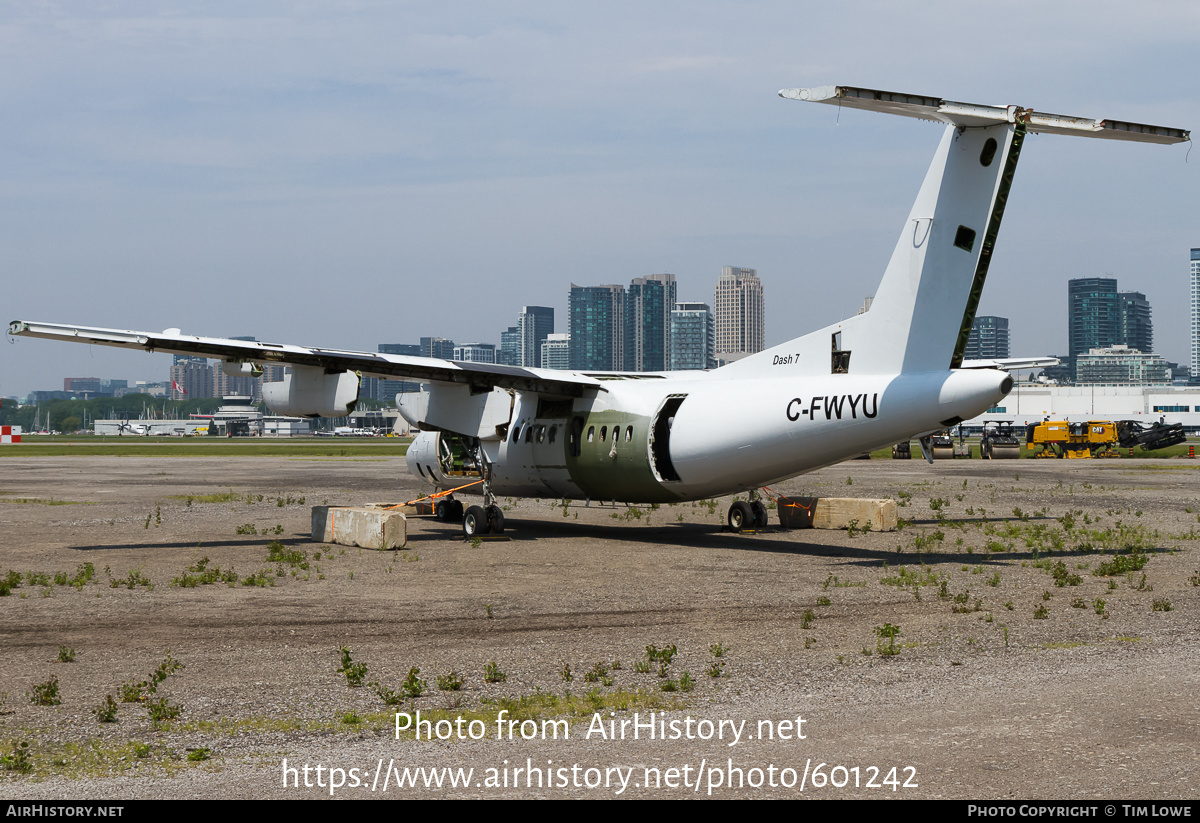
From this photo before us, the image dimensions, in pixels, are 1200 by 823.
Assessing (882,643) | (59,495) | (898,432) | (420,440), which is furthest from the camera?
(59,495)

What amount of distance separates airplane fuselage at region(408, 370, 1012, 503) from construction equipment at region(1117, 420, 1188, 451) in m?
67.5

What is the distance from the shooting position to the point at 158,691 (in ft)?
33.9

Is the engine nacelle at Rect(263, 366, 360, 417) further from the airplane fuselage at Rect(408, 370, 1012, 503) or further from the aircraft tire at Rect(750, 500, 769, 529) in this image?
the aircraft tire at Rect(750, 500, 769, 529)

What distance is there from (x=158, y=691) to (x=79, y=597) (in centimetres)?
712

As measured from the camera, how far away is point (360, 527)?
77.3 feet

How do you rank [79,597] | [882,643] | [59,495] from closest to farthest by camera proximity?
1. [882,643]
2. [79,597]
3. [59,495]

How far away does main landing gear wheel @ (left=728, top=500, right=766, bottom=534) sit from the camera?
87.5 ft

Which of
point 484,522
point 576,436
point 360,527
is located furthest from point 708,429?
point 360,527

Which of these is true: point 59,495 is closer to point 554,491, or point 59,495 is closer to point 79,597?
point 554,491

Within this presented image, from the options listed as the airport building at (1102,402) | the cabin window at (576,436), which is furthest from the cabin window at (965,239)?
the airport building at (1102,402)

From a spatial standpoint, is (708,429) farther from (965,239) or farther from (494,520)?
(494,520)

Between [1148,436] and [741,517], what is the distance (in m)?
66.3

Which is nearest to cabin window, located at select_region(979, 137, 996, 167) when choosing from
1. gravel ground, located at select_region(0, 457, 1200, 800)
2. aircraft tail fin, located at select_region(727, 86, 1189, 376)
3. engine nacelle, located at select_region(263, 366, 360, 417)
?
aircraft tail fin, located at select_region(727, 86, 1189, 376)
